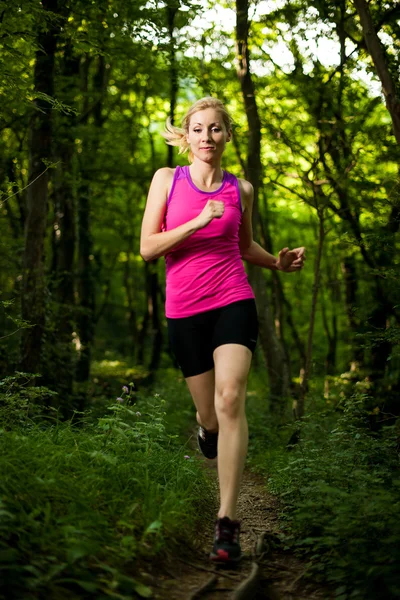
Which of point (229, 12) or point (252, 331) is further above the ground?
point (229, 12)

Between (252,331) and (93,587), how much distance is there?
1937mm

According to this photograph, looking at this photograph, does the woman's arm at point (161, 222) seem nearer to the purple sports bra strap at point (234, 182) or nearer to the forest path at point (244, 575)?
the purple sports bra strap at point (234, 182)

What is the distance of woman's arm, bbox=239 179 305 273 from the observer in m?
4.97

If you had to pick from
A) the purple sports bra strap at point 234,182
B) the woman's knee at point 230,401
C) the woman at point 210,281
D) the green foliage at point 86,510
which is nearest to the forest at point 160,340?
the green foliage at point 86,510

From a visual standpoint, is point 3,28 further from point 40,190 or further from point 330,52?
point 330,52

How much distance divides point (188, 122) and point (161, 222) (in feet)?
2.57

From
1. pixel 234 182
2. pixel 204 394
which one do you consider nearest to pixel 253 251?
pixel 234 182

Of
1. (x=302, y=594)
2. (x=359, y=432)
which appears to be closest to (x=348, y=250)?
(x=359, y=432)

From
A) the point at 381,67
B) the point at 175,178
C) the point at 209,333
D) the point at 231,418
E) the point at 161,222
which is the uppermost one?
the point at 381,67

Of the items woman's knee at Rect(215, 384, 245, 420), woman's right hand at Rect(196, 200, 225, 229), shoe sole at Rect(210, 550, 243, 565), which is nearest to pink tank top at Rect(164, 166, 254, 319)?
woman's right hand at Rect(196, 200, 225, 229)

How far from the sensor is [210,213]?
4.22 m

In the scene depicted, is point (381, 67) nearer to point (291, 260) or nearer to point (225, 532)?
point (291, 260)

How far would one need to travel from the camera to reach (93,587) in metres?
3.15

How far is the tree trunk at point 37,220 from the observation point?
27.9 feet
